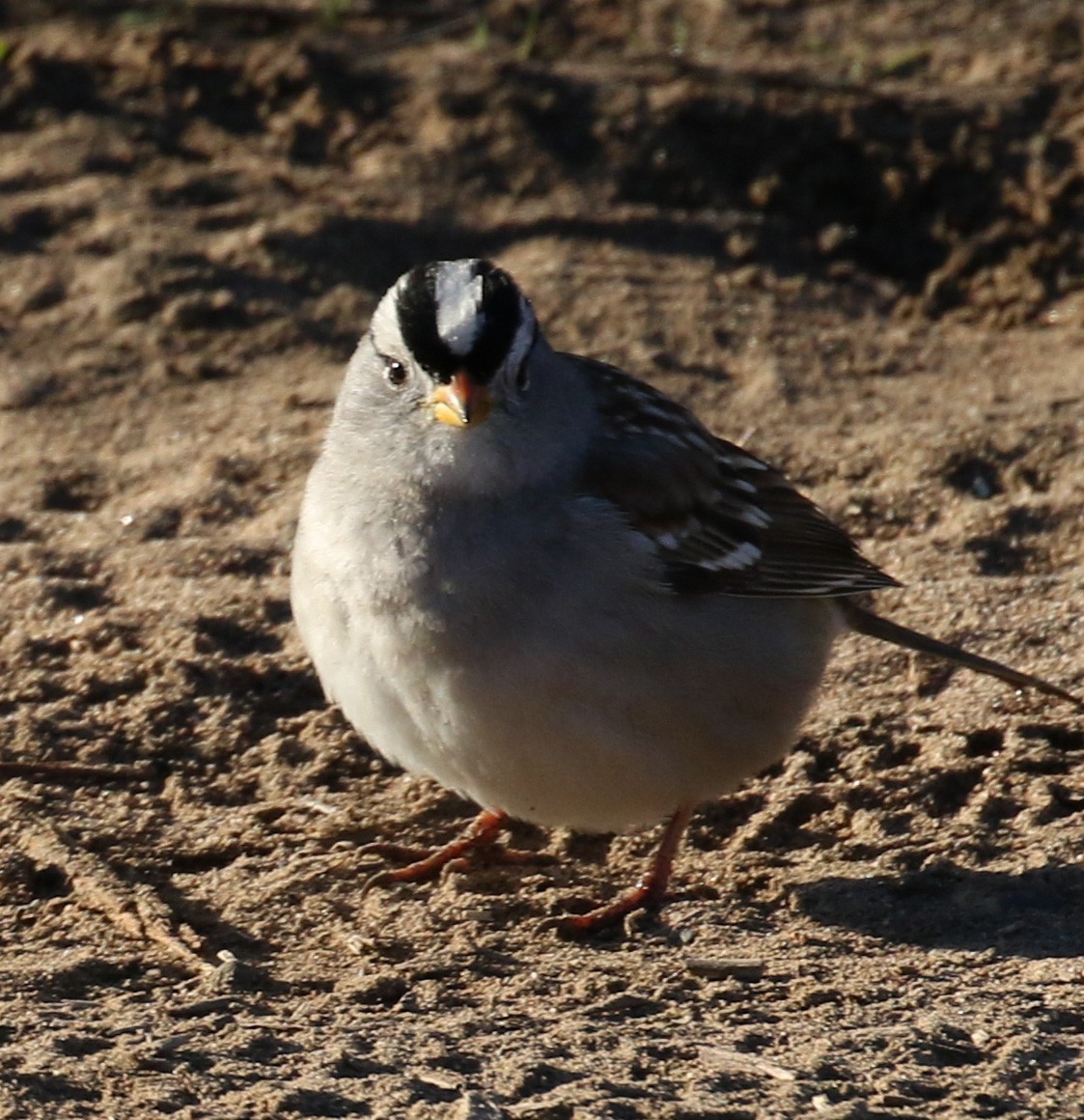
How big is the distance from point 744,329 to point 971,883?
3.37 m

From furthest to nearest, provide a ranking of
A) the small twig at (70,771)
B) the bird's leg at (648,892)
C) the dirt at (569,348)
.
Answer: the small twig at (70,771)
the bird's leg at (648,892)
the dirt at (569,348)

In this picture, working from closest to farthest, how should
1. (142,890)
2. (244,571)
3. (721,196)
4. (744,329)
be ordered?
1. (142,890)
2. (244,571)
3. (744,329)
4. (721,196)

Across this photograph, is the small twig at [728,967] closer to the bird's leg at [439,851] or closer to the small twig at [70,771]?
the bird's leg at [439,851]

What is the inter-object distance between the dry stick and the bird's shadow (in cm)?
157

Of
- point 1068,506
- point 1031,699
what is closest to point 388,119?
point 1068,506

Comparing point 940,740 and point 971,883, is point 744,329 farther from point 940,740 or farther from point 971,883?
point 971,883

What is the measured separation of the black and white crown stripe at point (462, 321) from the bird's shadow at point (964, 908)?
1562 mm

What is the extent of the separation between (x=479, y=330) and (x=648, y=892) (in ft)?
4.89

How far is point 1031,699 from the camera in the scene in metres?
5.90

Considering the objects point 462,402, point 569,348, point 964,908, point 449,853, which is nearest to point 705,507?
point 462,402

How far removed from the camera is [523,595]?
4.83 m

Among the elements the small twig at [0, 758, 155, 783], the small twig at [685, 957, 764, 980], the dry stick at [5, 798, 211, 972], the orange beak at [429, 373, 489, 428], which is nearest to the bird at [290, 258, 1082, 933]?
the orange beak at [429, 373, 489, 428]

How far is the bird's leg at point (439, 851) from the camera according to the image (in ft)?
17.4

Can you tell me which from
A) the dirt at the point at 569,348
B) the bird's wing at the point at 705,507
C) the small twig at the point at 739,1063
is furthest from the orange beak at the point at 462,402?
the small twig at the point at 739,1063
